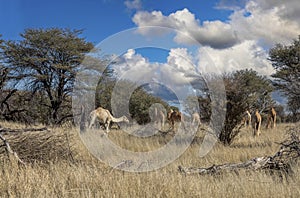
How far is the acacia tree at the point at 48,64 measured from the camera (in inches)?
859

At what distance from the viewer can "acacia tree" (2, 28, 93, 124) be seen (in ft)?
71.6

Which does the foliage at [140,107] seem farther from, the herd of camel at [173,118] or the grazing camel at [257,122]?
the grazing camel at [257,122]

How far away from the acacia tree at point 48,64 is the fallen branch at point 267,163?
16773 millimetres

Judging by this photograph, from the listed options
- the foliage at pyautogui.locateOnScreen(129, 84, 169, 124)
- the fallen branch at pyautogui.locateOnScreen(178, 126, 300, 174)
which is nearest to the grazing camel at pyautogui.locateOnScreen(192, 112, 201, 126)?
the fallen branch at pyautogui.locateOnScreen(178, 126, 300, 174)

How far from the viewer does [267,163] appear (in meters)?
6.22

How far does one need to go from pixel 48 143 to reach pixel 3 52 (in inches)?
713

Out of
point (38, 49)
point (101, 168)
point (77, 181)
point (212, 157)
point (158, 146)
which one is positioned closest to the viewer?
point (77, 181)

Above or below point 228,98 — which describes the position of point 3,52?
above

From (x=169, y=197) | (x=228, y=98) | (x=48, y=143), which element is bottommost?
(x=169, y=197)

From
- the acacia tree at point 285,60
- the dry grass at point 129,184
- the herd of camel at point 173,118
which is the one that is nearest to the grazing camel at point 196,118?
the herd of camel at point 173,118

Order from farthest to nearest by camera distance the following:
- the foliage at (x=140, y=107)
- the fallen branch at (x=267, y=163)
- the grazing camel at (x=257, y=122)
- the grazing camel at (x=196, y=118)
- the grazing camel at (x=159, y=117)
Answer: the foliage at (x=140, y=107) < the grazing camel at (x=159, y=117) < the grazing camel at (x=257, y=122) < the grazing camel at (x=196, y=118) < the fallen branch at (x=267, y=163)

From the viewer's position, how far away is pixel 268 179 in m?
5.06

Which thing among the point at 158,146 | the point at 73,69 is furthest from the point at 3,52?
the point at 158,146

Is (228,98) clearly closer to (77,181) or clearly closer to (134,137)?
(134,137)
